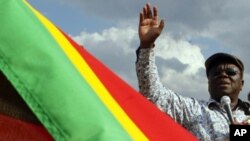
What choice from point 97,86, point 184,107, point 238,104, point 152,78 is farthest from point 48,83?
point 238,104

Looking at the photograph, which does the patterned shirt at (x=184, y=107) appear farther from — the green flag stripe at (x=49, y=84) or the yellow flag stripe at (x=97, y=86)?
the green flag stripe at (x=49, y=84)

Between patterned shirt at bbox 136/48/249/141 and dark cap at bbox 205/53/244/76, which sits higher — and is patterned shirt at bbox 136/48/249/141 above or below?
below

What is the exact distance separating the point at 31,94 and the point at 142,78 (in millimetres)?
2678

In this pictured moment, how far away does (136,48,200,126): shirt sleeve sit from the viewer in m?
3.55

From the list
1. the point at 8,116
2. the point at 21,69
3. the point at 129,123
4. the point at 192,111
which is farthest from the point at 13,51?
the point at 192,111

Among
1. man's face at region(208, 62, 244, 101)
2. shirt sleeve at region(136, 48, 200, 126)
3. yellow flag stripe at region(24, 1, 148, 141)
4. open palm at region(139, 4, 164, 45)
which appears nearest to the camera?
yellow flag stripe at region(24, 1, 148, 141)

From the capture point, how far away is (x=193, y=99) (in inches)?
162

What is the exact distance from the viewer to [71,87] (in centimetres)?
93

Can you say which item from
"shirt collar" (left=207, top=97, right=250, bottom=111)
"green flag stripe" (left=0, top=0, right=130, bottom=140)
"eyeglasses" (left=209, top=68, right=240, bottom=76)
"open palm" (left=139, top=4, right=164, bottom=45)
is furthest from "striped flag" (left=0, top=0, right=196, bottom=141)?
"eyeglasses" (left=209, top=68, right=240, bottom=76)

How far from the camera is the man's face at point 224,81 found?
4.38 meters

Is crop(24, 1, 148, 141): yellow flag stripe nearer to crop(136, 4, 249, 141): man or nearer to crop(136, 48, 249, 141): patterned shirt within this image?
crop(136, 4, 249, 141): man

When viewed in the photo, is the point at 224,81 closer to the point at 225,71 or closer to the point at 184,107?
the point at 225,71

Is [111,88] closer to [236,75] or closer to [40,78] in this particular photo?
[40,78]

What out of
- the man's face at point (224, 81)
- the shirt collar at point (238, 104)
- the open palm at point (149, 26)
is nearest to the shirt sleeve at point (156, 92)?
the open palm at point (149, 26)
